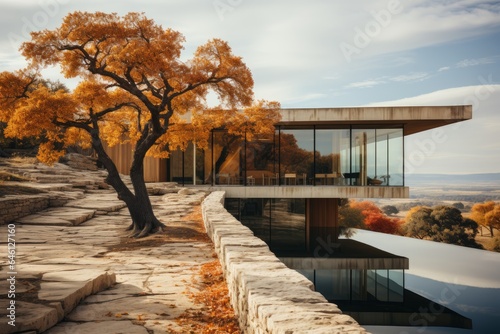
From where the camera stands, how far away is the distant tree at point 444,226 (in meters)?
35.7

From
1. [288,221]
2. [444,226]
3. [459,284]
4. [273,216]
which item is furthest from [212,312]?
[444,226]

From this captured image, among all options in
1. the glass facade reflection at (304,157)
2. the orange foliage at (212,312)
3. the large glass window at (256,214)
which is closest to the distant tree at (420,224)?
the glass facade reflection at (304,157)

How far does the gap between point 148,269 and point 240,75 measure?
6.47m

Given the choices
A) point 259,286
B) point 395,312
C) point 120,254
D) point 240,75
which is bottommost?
point 395,312

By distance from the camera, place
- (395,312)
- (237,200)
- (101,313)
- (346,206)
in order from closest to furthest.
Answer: (101,313) < (395,312) < (237,200) < (346,206)

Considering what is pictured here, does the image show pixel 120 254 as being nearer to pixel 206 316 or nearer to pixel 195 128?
pixel 206 316

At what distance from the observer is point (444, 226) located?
120 feet

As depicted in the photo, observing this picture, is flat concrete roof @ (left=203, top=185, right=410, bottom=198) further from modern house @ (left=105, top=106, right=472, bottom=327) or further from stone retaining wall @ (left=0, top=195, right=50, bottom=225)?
stone retaining wall @ (left=0, top=195, right=50, bottom=225)

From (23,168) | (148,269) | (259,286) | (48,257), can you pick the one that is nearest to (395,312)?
(148,269)

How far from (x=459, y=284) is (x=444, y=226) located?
21.5m

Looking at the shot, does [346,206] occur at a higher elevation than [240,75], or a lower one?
lower

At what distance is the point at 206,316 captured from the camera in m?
4.81

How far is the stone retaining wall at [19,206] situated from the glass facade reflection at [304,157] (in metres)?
9.32

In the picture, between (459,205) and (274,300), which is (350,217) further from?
(274,300)
